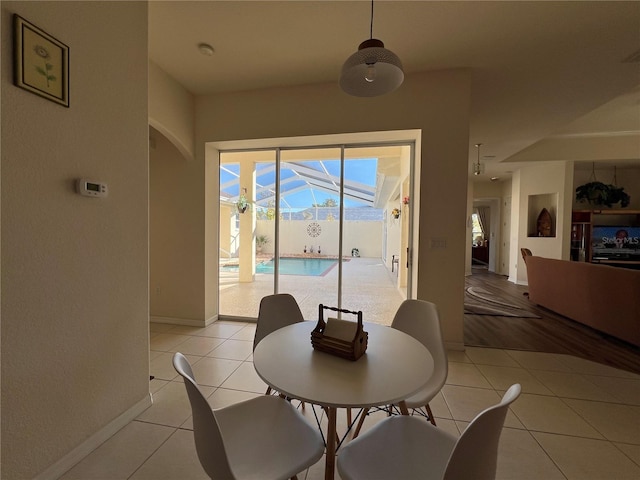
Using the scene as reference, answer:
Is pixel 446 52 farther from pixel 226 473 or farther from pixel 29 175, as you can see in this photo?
pixel 226 473

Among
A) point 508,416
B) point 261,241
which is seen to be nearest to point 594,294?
point 508,416

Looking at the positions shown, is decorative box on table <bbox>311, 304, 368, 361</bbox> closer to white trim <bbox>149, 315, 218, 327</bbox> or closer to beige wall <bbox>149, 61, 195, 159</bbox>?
white trim <bbox>149, 315, 218, 327</bbox>

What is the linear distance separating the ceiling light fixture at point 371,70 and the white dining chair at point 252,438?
1.56 meters

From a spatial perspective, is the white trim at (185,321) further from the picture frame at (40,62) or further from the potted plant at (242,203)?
the picture frame at (40,62)

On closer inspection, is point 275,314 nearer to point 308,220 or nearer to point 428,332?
point 428,332


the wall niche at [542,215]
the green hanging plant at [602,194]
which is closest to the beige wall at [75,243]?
the wall niche at [542,215]

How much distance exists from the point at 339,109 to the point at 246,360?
294cm

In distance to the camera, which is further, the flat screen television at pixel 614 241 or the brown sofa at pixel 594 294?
the flat screen television at pixel 614 241

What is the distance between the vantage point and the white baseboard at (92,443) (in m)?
1.37

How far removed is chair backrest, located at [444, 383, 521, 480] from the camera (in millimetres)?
769

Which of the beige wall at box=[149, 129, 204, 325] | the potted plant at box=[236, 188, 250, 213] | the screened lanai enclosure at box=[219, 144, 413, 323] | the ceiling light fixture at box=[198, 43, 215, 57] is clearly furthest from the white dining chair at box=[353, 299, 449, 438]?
the potted plant at box=[236, 188, 250, 213]

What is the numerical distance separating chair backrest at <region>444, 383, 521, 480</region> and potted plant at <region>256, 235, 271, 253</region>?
11.6 ft

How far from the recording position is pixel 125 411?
178cm

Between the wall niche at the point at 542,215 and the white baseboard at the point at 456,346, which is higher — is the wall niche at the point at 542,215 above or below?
above
